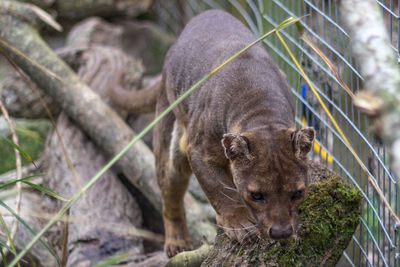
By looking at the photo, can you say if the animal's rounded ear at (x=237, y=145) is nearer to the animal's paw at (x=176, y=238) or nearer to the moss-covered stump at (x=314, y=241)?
the moss-covered stump at (x=314, y=241)

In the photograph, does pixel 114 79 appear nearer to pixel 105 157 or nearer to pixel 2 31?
pixel 105 157

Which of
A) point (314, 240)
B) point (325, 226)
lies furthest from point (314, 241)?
point (325, 226)

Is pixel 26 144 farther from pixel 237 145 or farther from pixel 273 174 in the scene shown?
pixel 273 174

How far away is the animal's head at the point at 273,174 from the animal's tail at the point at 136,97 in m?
2.54

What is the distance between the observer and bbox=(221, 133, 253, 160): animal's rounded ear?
10.2 ft

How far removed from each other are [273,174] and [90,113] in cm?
Answer: 392

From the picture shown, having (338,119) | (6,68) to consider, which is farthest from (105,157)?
(338,119)

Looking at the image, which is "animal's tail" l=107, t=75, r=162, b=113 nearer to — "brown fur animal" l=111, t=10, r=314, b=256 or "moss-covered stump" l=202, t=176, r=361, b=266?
"brown fur animal" l=111, t=10, r=314, b=256

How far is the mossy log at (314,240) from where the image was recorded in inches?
117

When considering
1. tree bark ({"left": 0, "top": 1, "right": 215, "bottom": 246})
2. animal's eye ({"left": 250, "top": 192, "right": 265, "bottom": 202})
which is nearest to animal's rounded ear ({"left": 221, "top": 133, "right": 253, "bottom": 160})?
animal's eye ({"left": 250, "top": 192, "right": 265, "bottom": 202})

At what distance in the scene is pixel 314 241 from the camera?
2996 mm

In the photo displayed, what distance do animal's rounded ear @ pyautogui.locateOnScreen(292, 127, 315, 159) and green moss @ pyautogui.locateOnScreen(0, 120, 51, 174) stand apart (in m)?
4.63

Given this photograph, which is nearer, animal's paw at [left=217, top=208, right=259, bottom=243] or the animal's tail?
animal's paw at [left=217, top=208, right=259, bottom=243]

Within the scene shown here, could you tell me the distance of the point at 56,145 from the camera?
6.36 metres
